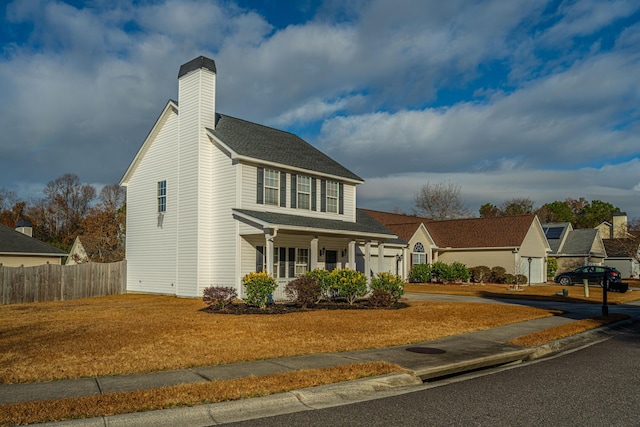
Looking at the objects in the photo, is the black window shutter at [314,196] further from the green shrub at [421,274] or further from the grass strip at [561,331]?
the green shrub at [421,274]

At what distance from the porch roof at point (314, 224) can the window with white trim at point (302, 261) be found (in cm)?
185

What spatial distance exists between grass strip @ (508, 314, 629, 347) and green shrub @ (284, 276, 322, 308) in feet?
27.2

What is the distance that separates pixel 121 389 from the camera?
24.2 ft

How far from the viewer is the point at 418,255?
41812mm

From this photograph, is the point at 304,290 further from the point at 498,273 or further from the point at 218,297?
the point at 498,273

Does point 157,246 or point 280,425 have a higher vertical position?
point 157,246

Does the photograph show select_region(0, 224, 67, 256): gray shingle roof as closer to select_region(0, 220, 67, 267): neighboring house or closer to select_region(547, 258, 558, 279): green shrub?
select_region(0, 220, 67, 267): neighboring house

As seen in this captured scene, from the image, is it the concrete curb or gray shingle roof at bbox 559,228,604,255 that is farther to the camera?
gray shingle roof at bbox 559,228,604,255

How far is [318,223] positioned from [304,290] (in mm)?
5446

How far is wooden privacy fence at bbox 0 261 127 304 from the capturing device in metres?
22.8

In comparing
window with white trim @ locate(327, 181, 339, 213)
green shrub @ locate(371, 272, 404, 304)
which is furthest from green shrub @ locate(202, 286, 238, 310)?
window with white trim @ locate(327, 181, 339, 213)

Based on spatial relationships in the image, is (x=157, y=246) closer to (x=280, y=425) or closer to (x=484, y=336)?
(x=484, y=336)

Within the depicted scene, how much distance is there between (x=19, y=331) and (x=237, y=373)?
7518 mm

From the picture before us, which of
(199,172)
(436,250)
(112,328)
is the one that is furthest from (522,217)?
(112,328)
